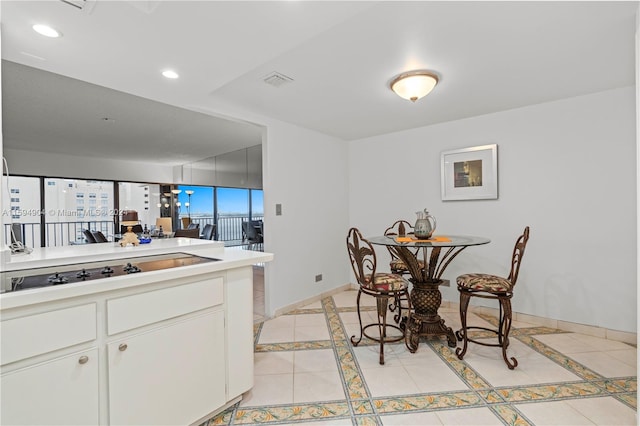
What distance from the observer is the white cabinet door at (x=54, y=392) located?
1.09 meters

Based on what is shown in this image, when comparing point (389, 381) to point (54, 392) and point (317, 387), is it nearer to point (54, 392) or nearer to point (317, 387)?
point (317, 387)

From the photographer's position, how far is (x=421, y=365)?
7.61 feet

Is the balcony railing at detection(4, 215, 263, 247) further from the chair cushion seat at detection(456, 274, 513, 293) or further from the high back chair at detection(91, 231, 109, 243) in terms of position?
the chair cushion seat at detection(456, 274, 513, 293)

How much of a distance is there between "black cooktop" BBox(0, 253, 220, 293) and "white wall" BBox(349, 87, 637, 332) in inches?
115

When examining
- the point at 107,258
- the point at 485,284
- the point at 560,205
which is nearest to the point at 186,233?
the point at 107,258

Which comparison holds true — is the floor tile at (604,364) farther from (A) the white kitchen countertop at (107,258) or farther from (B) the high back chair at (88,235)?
(B) the high back chair at (88,235)

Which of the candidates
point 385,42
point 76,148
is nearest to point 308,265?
point 385,42

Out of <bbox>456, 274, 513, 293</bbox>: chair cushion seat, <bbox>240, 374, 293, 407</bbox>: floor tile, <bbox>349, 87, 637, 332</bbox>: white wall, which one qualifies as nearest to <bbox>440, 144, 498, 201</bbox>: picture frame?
<bbox>349, 87, 637, 332</bbox>: white wall

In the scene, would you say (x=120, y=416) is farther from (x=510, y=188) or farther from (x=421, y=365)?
(x=510, y=188)

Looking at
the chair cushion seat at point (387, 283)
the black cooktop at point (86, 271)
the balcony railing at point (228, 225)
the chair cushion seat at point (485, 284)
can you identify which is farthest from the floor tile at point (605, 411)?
the balcony railing at point (228, 225)

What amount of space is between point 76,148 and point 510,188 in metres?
6.80

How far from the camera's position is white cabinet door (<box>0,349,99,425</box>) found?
109 centimetres

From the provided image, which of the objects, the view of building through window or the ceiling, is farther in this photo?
the view of building through window

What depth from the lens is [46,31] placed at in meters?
1.65
